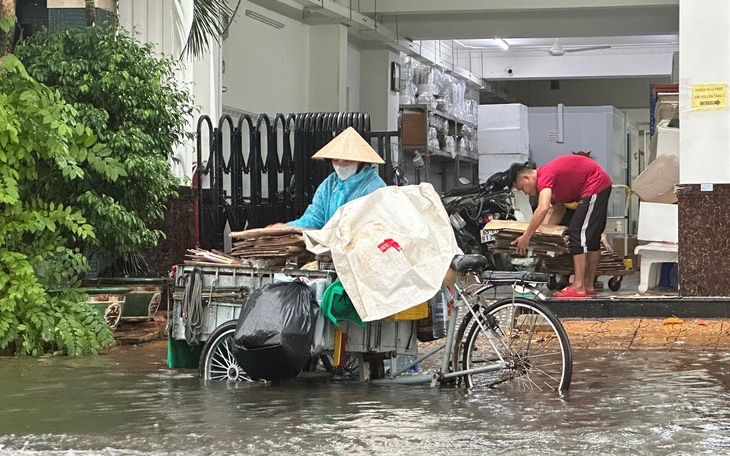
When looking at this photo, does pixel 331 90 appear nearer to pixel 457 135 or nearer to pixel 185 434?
pixel 457 135

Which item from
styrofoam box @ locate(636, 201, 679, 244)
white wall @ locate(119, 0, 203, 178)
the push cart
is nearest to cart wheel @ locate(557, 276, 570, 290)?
styrofoam box @ locate(636, 201, 679, 244)

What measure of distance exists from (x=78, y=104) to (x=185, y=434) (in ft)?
16.8

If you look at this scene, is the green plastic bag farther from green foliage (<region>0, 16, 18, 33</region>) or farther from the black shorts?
the black shorts

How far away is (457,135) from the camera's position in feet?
79.0

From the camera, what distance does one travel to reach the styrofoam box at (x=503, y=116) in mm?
22562

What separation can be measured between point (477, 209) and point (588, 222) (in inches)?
Answer: 116

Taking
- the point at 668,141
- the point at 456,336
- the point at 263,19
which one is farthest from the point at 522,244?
the point at 263,19

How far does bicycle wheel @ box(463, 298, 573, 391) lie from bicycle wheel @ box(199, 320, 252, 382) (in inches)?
62.0

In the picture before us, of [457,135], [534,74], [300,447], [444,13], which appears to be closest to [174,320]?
[300,447]

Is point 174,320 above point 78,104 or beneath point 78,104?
beneath

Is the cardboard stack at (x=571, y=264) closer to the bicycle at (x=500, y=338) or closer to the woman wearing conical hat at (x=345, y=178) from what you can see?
the woman wearing conical hat at (x=345, y=178)

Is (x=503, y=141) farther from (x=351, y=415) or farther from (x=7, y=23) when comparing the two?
(x=351, y=415)

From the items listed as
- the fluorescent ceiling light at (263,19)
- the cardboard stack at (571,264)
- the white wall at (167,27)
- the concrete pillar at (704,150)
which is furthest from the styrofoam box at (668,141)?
the fluorescent ceiling light at (263,19)

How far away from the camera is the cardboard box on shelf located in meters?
12.9
